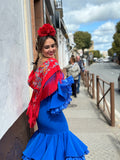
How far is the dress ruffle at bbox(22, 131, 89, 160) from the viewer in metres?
1.99

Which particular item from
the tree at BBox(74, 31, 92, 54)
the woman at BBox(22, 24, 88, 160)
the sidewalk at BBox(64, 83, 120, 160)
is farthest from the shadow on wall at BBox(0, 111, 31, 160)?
the tree at BBox(74, 31, 92, 54)

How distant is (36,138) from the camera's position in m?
2.14

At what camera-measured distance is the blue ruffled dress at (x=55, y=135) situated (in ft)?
6.49

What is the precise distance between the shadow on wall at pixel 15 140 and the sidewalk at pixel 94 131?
53.3 inches

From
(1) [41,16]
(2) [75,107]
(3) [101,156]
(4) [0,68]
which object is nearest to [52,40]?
(4) [0,68]

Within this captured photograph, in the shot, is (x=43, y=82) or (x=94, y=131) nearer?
(x=43, y=82)

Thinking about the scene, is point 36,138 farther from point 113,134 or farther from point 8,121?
point 113,134

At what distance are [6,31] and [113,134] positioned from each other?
3330 mm

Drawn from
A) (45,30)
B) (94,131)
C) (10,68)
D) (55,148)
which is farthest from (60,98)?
(94,131)

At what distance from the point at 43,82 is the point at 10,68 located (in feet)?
1.31

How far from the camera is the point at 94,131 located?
4527 mm

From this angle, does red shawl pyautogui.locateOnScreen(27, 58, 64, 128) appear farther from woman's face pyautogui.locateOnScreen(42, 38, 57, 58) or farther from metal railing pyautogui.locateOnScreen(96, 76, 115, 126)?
metal railing pyautogui.locateOnScreen(96, 76, 115, 126)

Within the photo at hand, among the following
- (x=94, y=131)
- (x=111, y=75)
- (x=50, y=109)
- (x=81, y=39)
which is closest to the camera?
(x=50, y=109)

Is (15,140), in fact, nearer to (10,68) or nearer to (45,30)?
(10,68)
